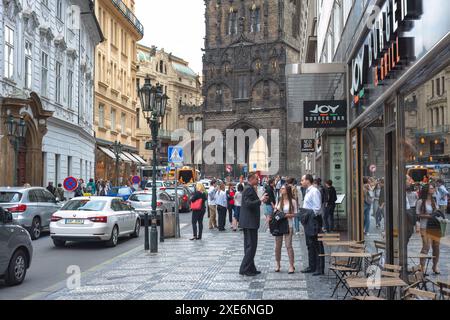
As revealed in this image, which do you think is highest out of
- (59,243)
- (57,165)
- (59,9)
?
(59,9)

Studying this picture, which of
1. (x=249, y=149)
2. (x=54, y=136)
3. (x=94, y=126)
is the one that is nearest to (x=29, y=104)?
(x=54, y=136)

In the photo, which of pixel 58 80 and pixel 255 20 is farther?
pixel 255 20

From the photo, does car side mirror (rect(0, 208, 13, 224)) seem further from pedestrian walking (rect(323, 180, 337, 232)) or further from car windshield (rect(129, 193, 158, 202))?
car windshield (rect(129, 193, 158, 202))

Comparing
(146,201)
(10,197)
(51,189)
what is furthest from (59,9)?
(10,197)

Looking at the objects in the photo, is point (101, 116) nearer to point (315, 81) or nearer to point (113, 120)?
point (113, 120)

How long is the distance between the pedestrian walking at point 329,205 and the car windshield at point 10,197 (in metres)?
9.59

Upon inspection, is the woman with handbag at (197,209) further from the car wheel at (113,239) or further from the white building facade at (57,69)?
the white building facade at (57,69)

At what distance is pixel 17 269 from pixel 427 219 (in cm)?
723

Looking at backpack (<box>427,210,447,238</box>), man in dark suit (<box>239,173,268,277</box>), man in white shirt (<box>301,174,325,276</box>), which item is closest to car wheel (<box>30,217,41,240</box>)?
man in dark suit (<box>239,173,268,277</box>)

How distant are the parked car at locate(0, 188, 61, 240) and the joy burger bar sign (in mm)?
11127

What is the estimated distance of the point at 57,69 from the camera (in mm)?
32625

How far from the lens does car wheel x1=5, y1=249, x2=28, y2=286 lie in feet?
34.5

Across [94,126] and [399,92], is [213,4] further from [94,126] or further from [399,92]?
[399,92]

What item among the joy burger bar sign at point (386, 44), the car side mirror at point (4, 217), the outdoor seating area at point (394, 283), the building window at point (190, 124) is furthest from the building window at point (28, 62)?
the building window at point (190, 124)
